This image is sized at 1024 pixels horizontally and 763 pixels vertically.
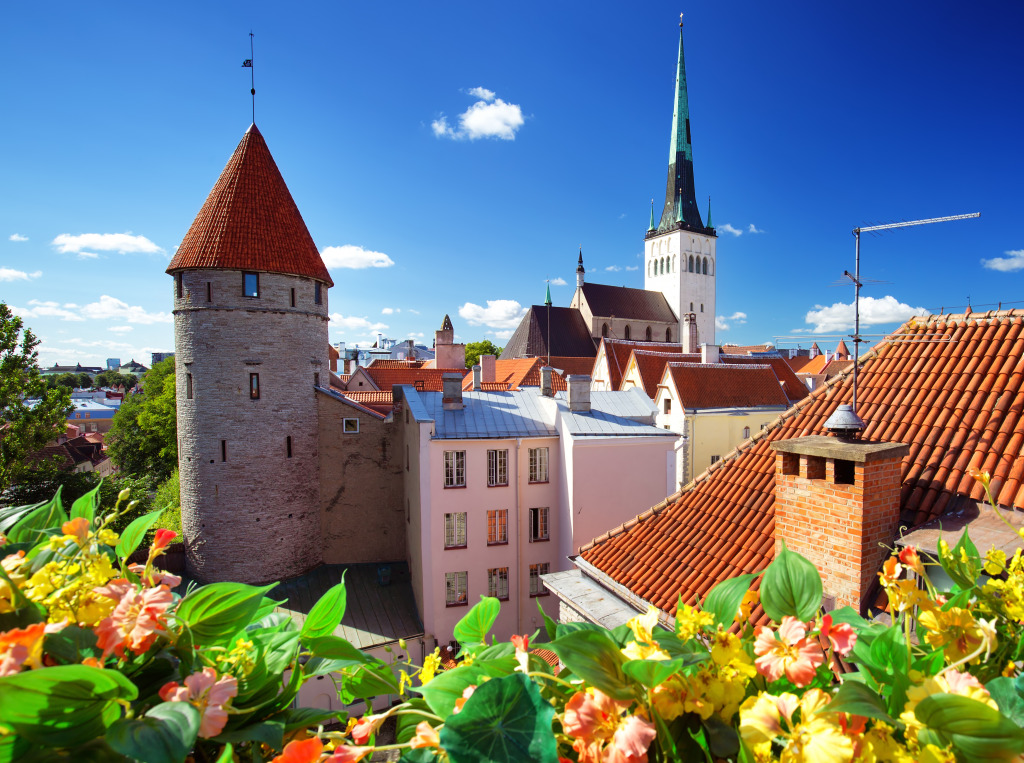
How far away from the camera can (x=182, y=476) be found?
16891 mm

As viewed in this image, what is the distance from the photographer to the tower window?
16.6 m

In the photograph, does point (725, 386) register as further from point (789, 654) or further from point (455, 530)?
point (789, 654)

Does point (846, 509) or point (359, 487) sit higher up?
point (846, 509)

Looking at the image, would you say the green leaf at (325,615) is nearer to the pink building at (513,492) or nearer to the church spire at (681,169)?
the pink building at (513,492)

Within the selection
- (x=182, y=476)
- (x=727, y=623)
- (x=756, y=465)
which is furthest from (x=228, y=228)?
(x=727, y=623)

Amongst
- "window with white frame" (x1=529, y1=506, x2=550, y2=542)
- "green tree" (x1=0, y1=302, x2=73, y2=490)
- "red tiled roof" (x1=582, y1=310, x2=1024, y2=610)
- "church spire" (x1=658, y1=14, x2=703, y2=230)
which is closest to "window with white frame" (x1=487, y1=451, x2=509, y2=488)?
"window with white frame" (x1=529, y1=506, x2=550, y2=542)

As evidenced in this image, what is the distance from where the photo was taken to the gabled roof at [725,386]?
24.6 m

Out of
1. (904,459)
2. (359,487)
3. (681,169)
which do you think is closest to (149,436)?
(359,487)

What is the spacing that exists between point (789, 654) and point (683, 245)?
66.0 metres

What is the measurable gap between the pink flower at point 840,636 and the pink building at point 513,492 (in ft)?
41.5

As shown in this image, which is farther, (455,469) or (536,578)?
(536,578)

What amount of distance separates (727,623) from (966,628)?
1.80 ft

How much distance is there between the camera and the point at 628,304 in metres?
56.8

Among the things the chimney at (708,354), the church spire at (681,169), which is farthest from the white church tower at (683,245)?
A: the chimney at (708,354)
